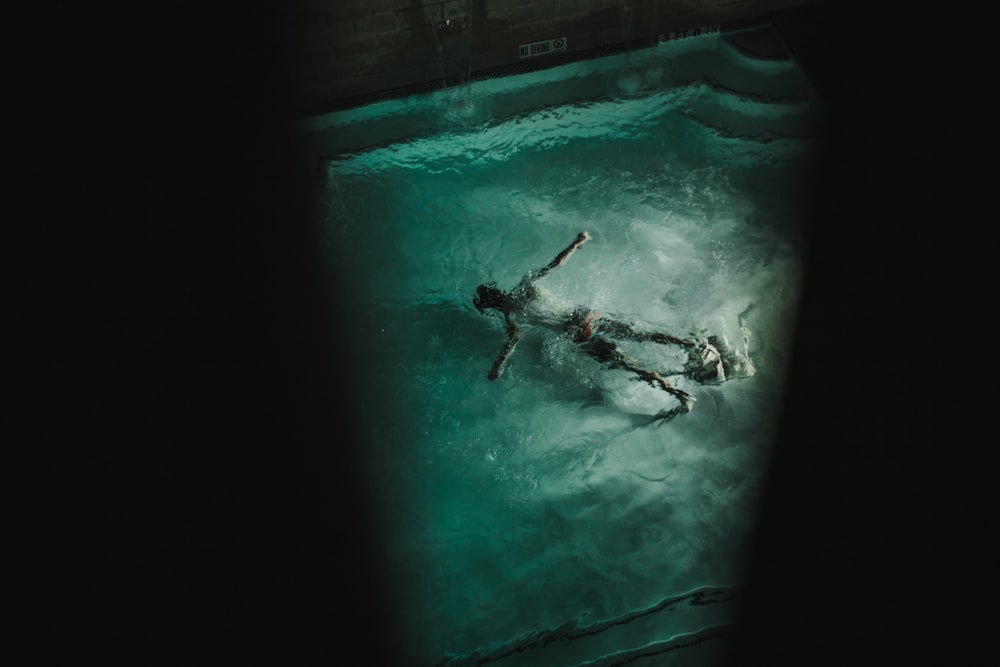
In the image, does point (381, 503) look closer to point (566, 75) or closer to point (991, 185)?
point (566, 75)

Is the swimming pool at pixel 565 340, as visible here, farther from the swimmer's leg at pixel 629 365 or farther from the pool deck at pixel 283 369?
the pool deck at pixel 283 369

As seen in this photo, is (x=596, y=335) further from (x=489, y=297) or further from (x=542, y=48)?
(x=542, y=48)

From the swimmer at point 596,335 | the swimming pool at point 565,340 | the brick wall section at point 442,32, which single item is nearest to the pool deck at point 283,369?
the swimming pool at point 565,340

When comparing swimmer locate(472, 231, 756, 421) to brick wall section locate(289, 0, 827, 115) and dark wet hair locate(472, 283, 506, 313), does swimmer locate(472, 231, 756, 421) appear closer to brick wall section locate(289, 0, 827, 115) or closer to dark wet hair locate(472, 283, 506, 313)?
dark wet hair locate(472, 283, 506, 313)

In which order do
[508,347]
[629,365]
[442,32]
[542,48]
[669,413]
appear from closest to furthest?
1. [508,347]
2. [629,365]
3. [669,413]
4. [442,32]
5. [542,48]

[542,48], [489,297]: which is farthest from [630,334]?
[542,48]

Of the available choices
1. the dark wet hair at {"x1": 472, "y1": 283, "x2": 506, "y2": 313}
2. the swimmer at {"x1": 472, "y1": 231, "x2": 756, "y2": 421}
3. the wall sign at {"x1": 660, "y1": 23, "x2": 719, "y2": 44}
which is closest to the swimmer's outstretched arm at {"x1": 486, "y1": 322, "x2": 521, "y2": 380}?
the swimmer at {"x1": 472, "y1": 231, "x2": 756, "y2": 421}
